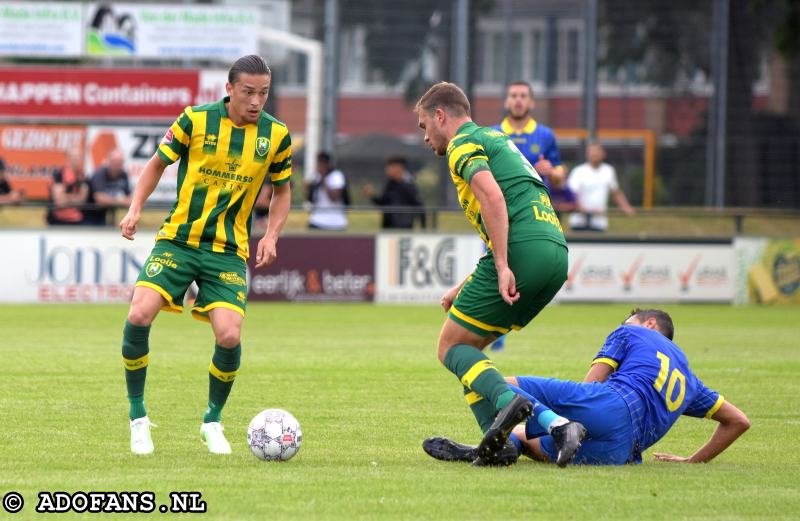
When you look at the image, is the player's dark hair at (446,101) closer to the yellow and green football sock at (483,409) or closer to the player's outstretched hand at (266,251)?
the player's outstretched hand at (266,251)

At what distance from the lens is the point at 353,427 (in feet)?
27.6

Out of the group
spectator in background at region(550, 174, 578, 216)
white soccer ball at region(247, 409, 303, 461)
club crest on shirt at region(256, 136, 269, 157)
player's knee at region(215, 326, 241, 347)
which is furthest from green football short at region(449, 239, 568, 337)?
spectator in background at region(550, 174, 578, 216)

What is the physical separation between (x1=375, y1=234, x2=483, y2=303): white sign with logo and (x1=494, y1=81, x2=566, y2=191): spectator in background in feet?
23.1

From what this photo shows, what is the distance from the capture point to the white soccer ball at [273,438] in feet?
22.7

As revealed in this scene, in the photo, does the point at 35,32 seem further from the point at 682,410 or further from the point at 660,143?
the point at 682,410

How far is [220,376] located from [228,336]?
11.5 inches

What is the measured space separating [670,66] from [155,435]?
20.1m

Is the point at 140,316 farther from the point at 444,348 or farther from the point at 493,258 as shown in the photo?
the point at 493,258

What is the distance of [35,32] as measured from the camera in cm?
2509

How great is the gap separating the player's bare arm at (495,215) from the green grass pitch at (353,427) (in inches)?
39.6

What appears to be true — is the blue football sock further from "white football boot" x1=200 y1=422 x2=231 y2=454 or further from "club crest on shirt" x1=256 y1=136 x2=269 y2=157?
"club crest on shirt" x1=256 y1=136 x2=269 y2=157

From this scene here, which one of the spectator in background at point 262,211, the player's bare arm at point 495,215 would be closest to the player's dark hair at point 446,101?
the player's bare arm at point 495,215

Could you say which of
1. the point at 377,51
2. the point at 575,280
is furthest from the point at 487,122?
the point at 575,280

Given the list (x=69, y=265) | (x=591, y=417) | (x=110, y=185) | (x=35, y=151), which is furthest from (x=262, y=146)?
(x=35, y=151)
